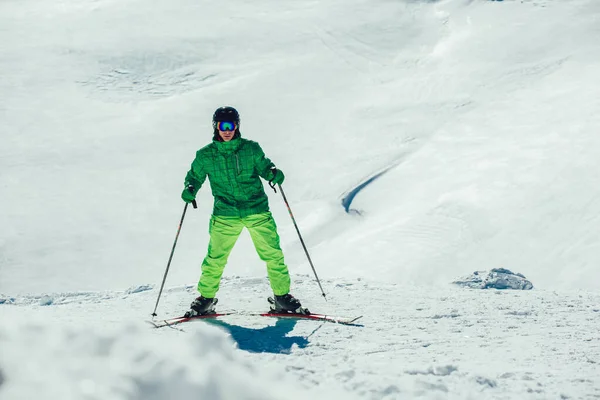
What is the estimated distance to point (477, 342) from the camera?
14.1ft

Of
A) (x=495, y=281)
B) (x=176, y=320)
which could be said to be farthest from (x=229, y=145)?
(x=495, y=281)

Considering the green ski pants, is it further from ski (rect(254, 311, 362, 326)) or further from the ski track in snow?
the ski track in snow

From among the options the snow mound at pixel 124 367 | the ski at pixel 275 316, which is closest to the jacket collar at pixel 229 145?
the ski at pixel 275 316

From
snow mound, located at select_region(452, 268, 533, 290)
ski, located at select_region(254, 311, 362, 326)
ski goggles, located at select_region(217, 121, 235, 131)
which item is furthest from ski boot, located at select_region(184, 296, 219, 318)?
snow mound, located at select_region(452, 268, 533, 290)

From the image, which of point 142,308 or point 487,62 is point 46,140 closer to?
point 142,308

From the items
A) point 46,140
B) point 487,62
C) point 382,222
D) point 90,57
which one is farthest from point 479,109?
point 90,57

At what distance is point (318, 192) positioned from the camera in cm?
1120

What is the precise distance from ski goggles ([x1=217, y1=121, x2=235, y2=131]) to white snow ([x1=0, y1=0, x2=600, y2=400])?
1.40 m

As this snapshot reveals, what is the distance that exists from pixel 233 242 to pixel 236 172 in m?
Answer: 0.52

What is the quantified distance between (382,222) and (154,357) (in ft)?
24.8

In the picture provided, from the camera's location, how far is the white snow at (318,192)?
128 inches

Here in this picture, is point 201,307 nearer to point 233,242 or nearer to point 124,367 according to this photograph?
point 233,242

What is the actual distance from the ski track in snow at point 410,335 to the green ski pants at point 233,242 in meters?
0.31

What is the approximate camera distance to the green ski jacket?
4.89 metres
